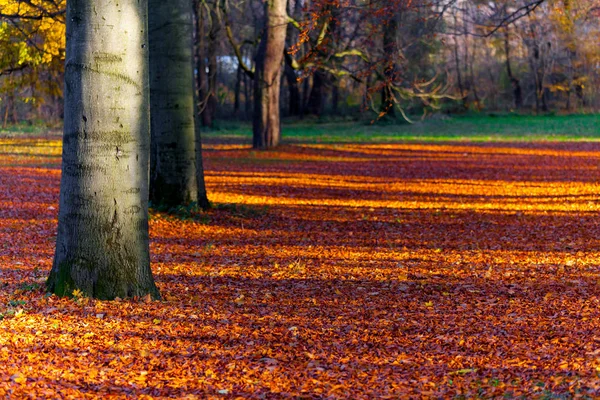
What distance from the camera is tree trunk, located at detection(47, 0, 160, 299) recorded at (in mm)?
5949

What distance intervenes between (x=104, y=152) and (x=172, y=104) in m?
5.67

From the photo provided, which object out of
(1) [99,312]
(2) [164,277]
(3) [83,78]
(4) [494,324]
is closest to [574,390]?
(4) [494,324]

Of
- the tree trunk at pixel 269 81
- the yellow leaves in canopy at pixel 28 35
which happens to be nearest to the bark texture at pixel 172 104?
the yellow leaves in canopy at pixel 28 35

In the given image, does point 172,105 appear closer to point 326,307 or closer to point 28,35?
point 326,307

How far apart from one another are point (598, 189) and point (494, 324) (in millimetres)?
12265

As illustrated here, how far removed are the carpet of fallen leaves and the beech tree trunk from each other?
55 centimetres

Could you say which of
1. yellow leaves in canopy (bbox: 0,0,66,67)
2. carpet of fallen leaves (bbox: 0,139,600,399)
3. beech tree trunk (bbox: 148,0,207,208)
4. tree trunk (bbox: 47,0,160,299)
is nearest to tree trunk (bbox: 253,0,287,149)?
yellow leaves in canopy (bbox: 0,0,66,67)

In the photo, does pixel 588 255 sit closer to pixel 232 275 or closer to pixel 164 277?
pixel 232 275

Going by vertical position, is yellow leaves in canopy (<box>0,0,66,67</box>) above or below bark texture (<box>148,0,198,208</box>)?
Result: above

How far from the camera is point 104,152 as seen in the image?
6.02 m

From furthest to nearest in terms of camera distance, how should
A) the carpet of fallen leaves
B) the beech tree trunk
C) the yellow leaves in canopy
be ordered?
the yellow leaves in canopy
the beech tree trunk
the carpet of fallen leaves

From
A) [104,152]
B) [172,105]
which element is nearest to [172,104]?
[172,105]

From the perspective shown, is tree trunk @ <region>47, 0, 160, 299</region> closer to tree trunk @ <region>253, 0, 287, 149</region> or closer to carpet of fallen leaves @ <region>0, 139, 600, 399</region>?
carpet of fallen leaves @ <region>0, 139, 600, 399</region>

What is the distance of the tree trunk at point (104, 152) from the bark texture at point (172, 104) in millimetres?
5266
